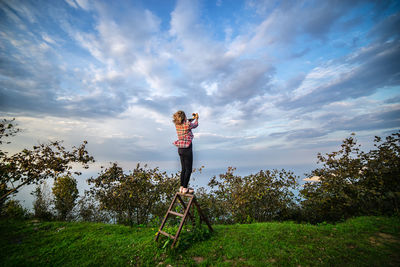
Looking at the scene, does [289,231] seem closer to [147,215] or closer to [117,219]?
[147,215]

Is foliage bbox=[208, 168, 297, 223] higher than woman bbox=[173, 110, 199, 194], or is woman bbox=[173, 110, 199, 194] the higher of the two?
woman bbox=[173, 110, 199, 194]

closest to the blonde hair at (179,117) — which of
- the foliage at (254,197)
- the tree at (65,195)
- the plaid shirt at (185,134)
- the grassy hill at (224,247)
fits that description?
the plaid shirt at (185,134)

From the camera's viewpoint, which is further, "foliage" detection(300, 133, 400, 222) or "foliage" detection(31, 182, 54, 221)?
"foliage" detection(31, 182, 54, 221)

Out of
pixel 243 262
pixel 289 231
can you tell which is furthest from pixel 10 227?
pixel 289 231

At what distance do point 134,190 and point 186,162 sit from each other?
4.75 metres

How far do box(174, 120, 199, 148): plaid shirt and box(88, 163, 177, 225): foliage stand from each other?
4.26 metres

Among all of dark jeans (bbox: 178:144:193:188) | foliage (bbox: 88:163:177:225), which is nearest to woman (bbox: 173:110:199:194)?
dark jeans (bbox: 178:144:193:188)

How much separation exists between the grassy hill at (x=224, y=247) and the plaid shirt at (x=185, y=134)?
3018 millimetres

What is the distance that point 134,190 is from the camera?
8461 mm

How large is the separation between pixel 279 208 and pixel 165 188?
261 inches

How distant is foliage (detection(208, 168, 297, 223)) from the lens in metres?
8.68

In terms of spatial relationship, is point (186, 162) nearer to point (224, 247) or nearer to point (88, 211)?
point (224, 247)

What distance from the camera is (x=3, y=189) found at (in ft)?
28.2

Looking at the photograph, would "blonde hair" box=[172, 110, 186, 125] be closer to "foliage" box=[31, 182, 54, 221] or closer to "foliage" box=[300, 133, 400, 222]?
"foliage" box=[300, 133, 400, 222]
